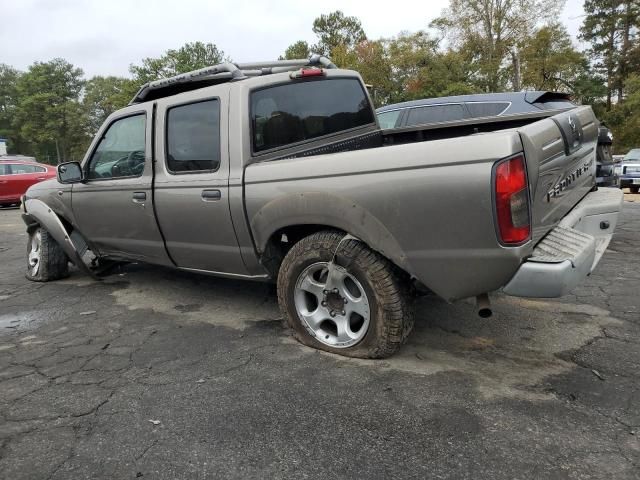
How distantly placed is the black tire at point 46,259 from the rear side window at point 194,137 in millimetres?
2357

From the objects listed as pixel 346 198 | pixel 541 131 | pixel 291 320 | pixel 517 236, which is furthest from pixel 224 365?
A: pixel 541 131

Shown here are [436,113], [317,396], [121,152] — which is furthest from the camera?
[436,113]

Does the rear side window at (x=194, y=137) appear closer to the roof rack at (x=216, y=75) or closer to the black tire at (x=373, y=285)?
the roof rack at (x=216, y=75)

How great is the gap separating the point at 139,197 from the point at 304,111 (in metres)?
1.52

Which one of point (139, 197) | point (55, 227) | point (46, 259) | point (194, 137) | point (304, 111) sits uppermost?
point (304, 111)

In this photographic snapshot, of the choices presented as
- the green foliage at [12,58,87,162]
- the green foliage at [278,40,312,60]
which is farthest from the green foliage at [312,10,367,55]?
the green foliage at [12,58,87,162]

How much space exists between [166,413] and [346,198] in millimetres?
1493

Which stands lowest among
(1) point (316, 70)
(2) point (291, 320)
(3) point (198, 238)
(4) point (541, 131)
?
(2) point (291, 320)

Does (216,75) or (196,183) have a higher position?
(216,75)

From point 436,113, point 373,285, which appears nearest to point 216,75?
point 373,285

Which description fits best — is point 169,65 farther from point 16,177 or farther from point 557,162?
point 557,162

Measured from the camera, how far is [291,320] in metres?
3.13

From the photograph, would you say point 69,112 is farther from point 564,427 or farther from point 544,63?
point 564,427

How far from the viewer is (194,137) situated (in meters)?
3.52
